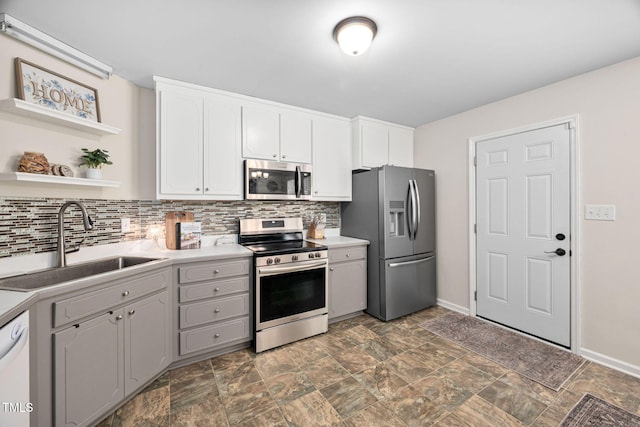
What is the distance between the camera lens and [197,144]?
8.11 feet

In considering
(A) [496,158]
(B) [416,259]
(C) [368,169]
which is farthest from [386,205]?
(A) [496,158]

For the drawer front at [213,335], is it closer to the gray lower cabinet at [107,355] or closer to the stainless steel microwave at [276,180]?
the gray lower cabinet at [107,355]

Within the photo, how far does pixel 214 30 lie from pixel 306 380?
249 cm

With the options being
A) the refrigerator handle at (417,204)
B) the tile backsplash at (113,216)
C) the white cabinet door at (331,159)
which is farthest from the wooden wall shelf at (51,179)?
the refrigerator handle at (417,204)

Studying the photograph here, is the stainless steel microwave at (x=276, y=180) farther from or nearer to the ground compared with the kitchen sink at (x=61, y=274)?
farther from the ground

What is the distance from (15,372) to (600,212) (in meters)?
3.74

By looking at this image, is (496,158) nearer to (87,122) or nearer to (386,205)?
(386,205)

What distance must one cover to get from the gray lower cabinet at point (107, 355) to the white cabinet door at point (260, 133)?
1.46m

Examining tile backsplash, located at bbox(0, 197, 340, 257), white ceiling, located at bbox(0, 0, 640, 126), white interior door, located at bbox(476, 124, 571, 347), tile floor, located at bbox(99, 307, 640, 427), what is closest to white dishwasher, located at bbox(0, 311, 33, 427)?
tile floor, located at bbox(99, 307, 640, 427)

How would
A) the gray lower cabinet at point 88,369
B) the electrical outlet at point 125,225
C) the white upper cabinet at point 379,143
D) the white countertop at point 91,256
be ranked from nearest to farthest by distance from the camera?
1. the white countertop at point 91,256
2. the gray lower cabinet at point 88,369
3. the electrical outlet at point 125,225
4. the white upper cabinet at point 379,143

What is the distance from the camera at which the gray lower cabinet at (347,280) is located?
2906mm

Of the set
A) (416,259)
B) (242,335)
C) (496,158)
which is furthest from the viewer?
(416,259)

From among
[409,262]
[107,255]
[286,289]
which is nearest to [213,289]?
[286,289]

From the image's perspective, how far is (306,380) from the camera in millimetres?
2012
